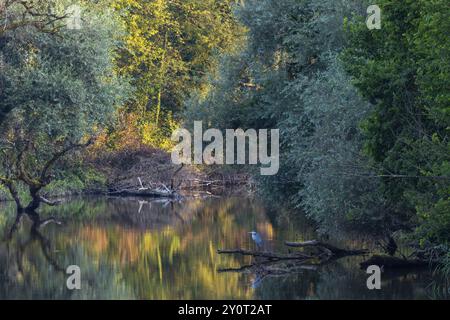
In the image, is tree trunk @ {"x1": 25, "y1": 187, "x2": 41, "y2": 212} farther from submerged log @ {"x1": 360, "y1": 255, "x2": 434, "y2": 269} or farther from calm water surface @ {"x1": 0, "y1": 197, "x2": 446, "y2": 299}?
submerged log @ {"x1": 360, "y1": 255, "x2": 434, "y2": 269}

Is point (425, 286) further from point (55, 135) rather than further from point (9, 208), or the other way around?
point (9, 208)

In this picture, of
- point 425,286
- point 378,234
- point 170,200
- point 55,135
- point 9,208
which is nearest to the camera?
point 425,286

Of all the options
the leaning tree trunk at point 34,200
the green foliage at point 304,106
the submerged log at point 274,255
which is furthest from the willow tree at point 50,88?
the submerged log at point 274,255

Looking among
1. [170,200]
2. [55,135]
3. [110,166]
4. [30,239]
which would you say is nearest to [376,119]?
[30,239]

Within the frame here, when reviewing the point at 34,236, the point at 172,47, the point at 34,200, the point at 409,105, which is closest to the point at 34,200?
the point at 34,200

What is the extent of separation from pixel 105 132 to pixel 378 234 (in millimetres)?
23962

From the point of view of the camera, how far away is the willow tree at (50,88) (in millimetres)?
28344

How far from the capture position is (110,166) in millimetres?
42688

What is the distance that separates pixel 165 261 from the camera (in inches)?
883

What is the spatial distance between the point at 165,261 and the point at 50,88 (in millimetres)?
8802

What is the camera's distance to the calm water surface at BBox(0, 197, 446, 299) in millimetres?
→ 18188

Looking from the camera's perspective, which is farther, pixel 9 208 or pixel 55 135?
pixel 9 208

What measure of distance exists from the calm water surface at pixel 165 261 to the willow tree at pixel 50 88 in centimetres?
261

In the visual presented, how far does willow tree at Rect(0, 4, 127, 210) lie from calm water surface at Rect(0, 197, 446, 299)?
2.61m
